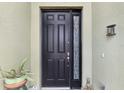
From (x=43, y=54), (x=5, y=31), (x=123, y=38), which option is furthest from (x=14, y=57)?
(x=43, y=54)

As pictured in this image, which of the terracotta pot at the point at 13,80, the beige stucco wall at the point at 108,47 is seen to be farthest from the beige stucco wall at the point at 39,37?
the terracotta pot at the point at 13,80

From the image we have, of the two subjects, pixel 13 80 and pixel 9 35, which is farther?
pixel 9 35

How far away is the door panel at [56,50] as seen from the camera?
17.5 feet

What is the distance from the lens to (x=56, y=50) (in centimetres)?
538

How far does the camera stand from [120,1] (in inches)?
128

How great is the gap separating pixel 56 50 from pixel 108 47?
1.85 metres

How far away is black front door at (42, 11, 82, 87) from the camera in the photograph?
5.31m

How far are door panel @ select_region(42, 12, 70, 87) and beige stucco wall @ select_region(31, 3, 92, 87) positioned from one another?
0.30 meters

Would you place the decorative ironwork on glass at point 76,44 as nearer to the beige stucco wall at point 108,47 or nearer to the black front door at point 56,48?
the black front door at point 56,48

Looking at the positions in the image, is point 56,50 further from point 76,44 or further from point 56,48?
point 76,44

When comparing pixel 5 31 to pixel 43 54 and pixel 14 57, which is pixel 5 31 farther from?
pixel 43 54

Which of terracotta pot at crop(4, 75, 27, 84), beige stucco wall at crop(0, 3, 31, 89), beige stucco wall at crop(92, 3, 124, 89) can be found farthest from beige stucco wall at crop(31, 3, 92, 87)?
terracotta pot at crop(4, 75, 27, 84)

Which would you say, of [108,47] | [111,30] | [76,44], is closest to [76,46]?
[76,44]

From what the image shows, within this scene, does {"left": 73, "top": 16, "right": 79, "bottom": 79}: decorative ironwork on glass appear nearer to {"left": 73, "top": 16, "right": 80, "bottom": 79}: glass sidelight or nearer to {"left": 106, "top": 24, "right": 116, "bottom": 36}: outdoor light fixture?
{"left": 73, "top": 16, "right": 80, "bottom": 79}: glass sidelight
